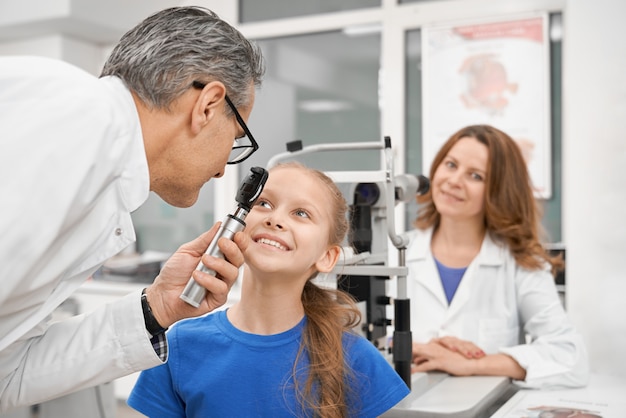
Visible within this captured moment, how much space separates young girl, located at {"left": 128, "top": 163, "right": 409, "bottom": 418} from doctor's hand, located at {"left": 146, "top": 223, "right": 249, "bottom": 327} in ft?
0.36

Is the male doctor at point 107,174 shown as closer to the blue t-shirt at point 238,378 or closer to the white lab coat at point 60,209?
the white lab coat at point 60,209

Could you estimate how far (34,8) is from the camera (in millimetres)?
3520

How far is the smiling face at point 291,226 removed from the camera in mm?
1368

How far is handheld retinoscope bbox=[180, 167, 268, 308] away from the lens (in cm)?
118

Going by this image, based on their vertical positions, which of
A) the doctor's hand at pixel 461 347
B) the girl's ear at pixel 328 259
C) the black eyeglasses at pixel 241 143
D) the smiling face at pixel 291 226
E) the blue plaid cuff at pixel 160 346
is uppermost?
the black eyeglasses at pixel 241 143

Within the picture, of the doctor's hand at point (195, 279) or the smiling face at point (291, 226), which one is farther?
the smiling face at point (291, 226)

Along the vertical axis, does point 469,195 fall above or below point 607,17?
below

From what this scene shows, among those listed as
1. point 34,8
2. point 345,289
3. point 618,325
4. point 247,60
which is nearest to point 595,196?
→ point 618,325

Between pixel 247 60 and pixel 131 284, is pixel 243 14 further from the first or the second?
pixel 247 60

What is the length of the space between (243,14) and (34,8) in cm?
110

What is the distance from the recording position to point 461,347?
1.83 metres

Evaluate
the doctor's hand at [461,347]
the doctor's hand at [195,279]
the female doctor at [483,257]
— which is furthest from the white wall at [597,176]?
the doctor's hand at [195,279]

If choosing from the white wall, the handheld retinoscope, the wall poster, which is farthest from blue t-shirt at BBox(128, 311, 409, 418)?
the wall poster

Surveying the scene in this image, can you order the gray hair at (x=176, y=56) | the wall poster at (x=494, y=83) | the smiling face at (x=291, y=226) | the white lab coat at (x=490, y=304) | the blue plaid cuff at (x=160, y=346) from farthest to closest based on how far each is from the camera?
1. the wall poster at (x=494, y=83)
2. the white lab coat at (x=490, y=304)
3. the smiling face at (x=291, y=226)
4. the blue plaid cuff at (x=160, y=346)
5. the gray hair at (x=176, y=56)
